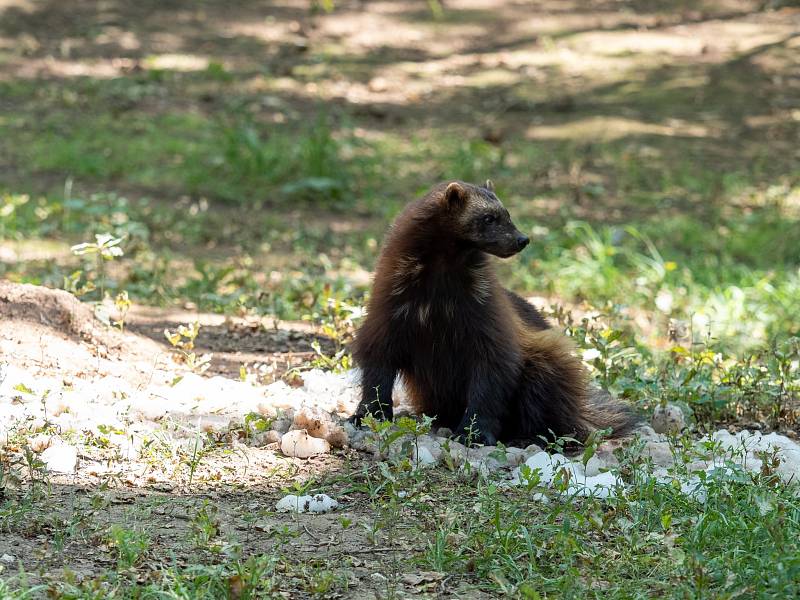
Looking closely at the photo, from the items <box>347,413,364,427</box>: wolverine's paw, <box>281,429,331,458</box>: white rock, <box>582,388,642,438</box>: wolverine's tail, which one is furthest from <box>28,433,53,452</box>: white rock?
<box>582,388,642,438</box>: wolverine's tail

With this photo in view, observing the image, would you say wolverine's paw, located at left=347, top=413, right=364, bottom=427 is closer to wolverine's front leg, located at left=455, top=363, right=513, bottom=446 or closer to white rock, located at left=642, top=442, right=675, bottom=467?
wolverine's front leg, located at left=455, top=363, right=513, bottom=446

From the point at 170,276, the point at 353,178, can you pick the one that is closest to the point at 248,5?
the point at 353,178

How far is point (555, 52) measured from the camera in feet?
44.6

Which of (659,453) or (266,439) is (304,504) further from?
(659,453)

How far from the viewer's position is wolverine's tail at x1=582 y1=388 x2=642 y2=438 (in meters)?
5.01

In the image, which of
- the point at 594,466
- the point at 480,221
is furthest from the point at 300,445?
the point at 480,221

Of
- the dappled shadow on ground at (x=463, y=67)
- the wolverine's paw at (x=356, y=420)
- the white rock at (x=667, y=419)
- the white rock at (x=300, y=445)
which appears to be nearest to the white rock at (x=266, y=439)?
the white rock at (x=300, y=445)

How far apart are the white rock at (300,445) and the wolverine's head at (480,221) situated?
1.18m

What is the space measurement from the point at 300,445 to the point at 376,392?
57 cm

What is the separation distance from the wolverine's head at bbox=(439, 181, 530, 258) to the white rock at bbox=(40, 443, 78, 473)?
1942 millimetres

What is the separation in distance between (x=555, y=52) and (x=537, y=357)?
361 inches

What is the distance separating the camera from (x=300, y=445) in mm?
4539

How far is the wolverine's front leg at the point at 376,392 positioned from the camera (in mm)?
4973

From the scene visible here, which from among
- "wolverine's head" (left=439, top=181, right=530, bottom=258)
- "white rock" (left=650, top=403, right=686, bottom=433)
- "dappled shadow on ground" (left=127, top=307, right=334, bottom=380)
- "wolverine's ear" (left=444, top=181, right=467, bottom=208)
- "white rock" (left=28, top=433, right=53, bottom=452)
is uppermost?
"wolverine's ear" (left=444, top=181, right=467, bottom=208)
